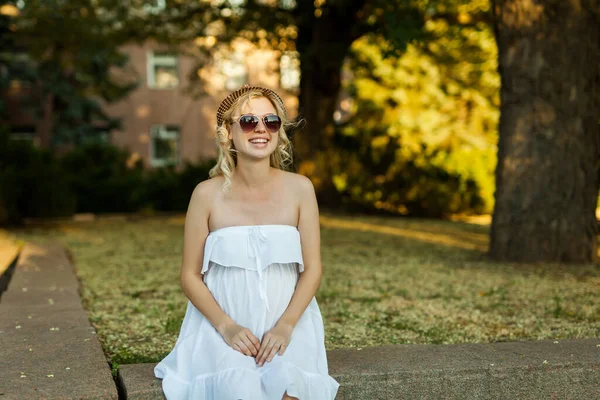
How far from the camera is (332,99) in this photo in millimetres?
15164

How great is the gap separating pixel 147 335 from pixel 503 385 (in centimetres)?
209

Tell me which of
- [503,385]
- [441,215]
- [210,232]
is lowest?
[441,215]

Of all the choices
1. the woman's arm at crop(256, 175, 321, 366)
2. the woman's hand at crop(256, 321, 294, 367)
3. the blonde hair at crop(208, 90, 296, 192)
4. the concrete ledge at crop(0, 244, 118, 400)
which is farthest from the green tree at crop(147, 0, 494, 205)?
the woman's hand at crop(256, 321, 294, 367)

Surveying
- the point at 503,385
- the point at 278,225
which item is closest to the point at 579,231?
the point at 503,385

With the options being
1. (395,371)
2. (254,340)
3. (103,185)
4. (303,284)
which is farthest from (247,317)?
(103,185)

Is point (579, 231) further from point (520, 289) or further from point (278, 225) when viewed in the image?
point (278, 225)

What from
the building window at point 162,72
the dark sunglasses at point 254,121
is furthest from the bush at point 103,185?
the dark sunglasses at point 254,121

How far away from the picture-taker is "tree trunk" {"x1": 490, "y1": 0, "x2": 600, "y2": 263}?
24.1ft

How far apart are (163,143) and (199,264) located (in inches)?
998

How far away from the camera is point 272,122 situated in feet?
10.7

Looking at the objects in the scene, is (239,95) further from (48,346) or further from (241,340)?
(48,346)

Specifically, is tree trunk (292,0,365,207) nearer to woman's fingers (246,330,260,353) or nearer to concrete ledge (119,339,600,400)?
concrete ledge (119,339,600,400)

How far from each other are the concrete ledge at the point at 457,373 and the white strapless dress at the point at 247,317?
0.18 m

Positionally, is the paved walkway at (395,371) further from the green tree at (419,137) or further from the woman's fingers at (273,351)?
the green tree at (419,137)
